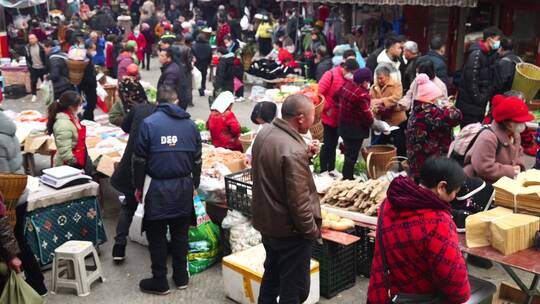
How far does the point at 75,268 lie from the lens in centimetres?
597

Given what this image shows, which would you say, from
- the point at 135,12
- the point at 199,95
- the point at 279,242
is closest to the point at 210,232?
the point at 279,242

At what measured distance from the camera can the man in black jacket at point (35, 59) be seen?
1480 centimetres

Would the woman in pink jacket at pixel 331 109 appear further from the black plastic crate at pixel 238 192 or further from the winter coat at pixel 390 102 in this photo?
the black plastic crate at pixel 238 192

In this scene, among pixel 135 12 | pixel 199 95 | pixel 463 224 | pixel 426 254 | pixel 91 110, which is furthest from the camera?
pixel 135 12

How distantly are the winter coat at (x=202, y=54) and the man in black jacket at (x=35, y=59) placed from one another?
367cm

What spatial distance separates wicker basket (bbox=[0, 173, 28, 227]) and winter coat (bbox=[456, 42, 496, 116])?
6211mm

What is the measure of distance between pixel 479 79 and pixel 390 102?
1.32 metres

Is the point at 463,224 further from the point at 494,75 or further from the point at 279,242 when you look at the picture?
the point at 494,75

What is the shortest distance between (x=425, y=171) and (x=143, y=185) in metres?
2.85

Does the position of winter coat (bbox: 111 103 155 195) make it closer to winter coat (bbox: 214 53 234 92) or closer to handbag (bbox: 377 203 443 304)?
handbag (bbox: 377 203 443 304)


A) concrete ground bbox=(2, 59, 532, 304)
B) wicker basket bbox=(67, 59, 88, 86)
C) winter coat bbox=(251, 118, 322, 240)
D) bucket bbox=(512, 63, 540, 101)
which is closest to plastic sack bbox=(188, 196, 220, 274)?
concrete ground bbox=(2, 59, 532, 304)

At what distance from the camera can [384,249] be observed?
3.73 meters

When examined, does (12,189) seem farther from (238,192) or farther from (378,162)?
(378,162)

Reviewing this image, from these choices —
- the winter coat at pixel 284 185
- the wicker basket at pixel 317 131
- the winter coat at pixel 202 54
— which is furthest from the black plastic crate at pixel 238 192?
the winter coat at pixel 202 54
